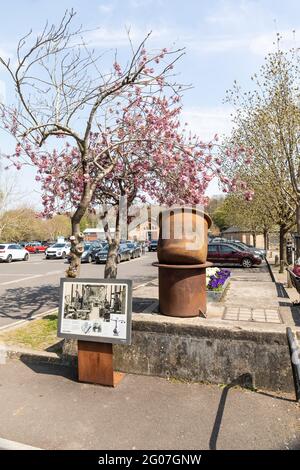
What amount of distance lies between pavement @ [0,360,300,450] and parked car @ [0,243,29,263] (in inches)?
1037

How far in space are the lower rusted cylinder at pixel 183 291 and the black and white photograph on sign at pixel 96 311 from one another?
92 cm

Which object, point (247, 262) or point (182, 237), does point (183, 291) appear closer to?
point (182, 237)

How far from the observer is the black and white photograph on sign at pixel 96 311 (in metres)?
4.94

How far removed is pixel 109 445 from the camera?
3.56 m

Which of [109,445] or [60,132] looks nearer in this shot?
[109,445]

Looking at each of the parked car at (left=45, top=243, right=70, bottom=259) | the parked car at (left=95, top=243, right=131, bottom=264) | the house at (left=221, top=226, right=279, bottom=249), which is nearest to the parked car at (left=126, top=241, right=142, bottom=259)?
the parked car at (left=95, top=243, right=131, bottom=264)

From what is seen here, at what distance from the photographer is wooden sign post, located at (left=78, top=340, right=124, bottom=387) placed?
4977 millimetres

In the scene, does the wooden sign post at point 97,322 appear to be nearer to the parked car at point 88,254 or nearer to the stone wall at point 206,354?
the stone wall at point 206,354

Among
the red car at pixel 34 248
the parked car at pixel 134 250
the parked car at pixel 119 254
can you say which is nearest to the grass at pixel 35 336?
the parked car at pixel 119 254

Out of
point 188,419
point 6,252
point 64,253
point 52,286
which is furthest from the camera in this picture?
point 64,253

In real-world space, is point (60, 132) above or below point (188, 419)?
above
